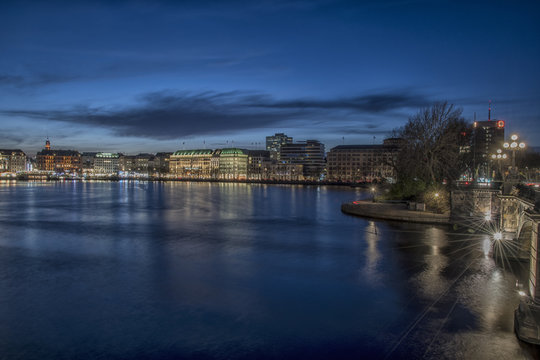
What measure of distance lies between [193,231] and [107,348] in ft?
71.2

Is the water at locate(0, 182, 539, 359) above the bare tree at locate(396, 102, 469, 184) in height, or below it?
below

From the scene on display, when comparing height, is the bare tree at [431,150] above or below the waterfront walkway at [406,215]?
above

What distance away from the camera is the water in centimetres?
1163

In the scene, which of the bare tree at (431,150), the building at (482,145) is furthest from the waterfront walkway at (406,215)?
the building at (482,145)

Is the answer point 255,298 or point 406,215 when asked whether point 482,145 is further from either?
point 255,298

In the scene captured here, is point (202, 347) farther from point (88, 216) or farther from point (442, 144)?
point (442, 144)

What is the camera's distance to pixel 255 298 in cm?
1587

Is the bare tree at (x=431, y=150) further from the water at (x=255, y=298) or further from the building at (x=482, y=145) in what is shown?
the water at (x=255, y=298)

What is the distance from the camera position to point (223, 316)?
13.8 metres

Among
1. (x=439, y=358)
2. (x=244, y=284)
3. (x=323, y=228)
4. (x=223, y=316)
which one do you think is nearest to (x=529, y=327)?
(x=439, y=358)

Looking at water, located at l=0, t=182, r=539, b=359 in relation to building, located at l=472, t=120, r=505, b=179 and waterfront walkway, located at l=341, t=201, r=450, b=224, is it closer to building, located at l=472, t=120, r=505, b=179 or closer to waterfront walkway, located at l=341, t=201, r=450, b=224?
waterfront walkway, located at l=341, t=201, r=450, b=224

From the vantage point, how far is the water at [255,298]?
11633mm

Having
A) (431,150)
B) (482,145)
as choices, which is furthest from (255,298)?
(482,145)

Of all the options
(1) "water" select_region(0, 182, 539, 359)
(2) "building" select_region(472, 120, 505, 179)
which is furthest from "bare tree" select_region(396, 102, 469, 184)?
(1) "water" select_region(0, 182, 539, 359)
